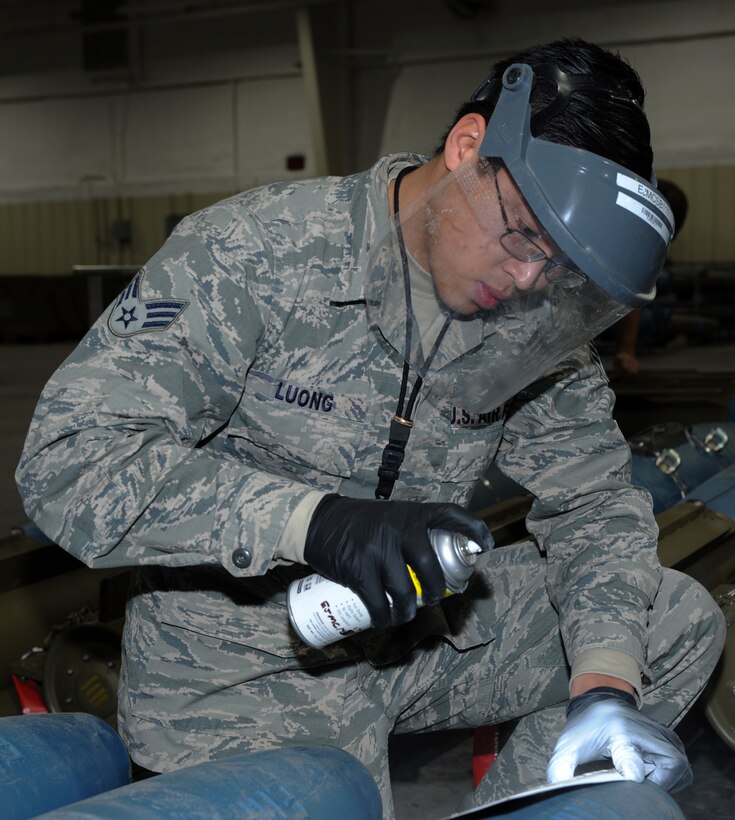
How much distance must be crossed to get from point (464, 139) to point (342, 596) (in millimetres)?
671

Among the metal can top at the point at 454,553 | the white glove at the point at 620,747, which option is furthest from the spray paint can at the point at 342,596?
the white glove at the point at 620,747

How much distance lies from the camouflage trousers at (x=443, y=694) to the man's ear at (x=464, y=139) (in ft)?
2.51

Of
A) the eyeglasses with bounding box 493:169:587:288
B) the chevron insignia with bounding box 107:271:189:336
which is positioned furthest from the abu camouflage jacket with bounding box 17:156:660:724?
the eyeglasses with bounding box 493:169:587:288

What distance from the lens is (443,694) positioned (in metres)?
1.83

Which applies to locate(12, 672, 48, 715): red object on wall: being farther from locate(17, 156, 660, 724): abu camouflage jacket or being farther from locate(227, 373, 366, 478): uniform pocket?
locate(227, 373, 366, 478): uniform pocket

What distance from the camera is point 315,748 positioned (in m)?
1.40

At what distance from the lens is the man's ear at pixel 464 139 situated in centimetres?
149

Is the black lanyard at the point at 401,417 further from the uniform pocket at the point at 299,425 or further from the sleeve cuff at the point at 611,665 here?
the sleeve cuff at the point at 611,665

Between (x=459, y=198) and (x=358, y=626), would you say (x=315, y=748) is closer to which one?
(x=358, y=626)

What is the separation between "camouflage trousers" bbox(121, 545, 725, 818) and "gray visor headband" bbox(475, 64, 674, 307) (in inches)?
25.5

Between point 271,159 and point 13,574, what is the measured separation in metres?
8.94

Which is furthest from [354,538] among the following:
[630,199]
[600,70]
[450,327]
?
[600,70]

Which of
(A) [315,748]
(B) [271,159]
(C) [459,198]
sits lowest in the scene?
(B) [271,159]

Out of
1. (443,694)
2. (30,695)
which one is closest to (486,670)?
(443,694)
